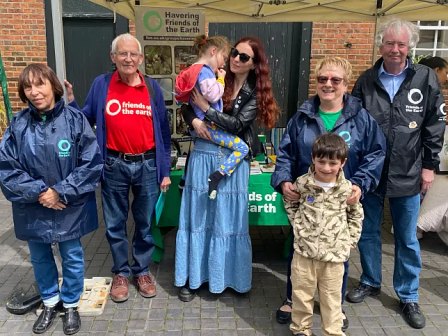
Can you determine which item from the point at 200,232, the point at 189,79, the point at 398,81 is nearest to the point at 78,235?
the point at 200,232

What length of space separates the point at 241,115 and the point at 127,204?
107 cm

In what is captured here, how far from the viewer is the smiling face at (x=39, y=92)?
255 cm

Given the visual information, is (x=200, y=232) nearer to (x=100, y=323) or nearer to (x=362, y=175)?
(x=100, y=323)

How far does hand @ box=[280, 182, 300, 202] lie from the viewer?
8.62 ft

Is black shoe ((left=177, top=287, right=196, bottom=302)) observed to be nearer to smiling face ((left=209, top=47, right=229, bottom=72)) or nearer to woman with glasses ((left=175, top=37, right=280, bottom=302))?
woman with glasses ((left=175, top=37, right=280, bottom=302))

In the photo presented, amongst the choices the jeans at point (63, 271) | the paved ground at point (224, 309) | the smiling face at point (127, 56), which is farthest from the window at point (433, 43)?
the jeans at point (63, 271)

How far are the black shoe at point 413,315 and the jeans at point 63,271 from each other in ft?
7.36

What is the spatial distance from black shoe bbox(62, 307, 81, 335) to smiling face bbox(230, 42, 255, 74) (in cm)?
196

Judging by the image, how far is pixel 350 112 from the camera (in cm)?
265

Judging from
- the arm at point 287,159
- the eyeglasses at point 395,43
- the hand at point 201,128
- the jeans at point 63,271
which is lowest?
the jeans at point 63,271

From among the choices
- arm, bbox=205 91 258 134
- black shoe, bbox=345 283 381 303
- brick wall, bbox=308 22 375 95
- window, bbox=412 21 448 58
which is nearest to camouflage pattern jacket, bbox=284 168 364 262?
arm, bbox=205 91 258 134

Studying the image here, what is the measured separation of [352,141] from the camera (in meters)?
2.65

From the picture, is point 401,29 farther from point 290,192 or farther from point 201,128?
point 201,128

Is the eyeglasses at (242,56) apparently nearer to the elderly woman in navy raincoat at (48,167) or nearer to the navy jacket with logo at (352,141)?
the navy jacket with logo at (352,141)
